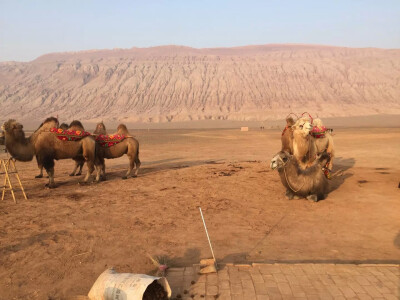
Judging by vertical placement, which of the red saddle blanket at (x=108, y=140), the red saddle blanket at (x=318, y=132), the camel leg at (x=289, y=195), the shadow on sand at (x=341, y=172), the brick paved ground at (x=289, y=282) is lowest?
the shadow on sand at (x=341, y=172)

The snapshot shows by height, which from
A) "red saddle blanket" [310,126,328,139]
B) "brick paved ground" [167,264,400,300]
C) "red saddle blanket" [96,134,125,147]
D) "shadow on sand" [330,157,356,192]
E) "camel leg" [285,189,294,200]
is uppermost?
"red saddle blanket" [310,126,328,139]

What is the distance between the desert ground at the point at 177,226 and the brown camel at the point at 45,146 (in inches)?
41.0

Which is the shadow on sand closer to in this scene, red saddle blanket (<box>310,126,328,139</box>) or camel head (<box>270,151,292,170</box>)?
red saddle blanket (<box>310,126,328,139</box>)

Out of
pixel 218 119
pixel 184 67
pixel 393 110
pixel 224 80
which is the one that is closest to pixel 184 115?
pixel 218 119

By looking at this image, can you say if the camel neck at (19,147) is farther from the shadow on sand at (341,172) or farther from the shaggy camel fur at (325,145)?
the shaggy camel fur at (325,145)

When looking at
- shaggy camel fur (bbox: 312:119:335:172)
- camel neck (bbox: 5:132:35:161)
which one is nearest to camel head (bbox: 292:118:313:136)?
shaggy camel fur (bbox: 312:119:335:172)

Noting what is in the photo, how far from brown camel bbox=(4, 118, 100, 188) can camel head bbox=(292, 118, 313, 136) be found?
7456 millimetres

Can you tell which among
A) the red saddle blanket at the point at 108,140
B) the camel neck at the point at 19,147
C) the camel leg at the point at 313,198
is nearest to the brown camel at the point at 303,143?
the camel leg at the point at 313,198

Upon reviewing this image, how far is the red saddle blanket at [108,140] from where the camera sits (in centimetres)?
1356

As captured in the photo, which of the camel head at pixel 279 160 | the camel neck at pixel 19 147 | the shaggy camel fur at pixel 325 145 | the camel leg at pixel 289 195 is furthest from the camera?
the shaggy camel fur at pixel 325 145

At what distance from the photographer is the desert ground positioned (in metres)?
6.30

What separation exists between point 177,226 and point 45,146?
263 inches

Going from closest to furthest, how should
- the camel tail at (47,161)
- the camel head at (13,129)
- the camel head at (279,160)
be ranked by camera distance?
the camel head at (279,160) → the camel head at (13,129) → the camel tail at (47,161)

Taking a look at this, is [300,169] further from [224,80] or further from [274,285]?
[224,80]
